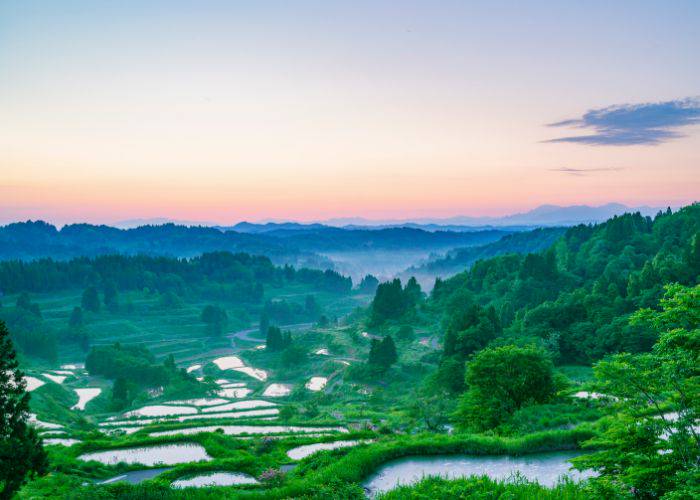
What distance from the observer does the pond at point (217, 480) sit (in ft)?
63.5

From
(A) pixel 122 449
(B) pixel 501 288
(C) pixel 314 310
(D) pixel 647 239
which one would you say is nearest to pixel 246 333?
(C) pixel 314 310

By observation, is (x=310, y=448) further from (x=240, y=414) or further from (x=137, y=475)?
(x=240, y=414)

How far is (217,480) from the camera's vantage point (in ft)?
65.4

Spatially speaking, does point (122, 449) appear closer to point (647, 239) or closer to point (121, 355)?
point (121, 355)

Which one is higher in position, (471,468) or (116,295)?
(471,468)

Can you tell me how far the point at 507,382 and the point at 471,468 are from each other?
9.96 meters

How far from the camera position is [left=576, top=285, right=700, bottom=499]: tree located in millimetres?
10922

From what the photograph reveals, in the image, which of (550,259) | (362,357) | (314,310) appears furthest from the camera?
(314,310)

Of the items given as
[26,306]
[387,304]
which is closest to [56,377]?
[26,306]

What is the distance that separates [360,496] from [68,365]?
105 m

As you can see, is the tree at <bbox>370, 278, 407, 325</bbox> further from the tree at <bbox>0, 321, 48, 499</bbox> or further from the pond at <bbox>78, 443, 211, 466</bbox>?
the tree at <bbox>0, 321, 48, 499</bbox>

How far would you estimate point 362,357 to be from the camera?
80875 mm

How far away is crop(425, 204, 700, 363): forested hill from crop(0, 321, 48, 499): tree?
37.6 meters

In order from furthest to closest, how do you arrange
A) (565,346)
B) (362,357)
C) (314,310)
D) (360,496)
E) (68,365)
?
(314,310), (68,365), (362,357), (565,346), (360,496)
